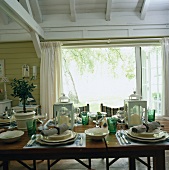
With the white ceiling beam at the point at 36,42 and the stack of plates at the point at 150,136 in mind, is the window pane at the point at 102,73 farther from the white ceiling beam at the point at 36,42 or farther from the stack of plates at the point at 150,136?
the stack of plates at the point at 150,136

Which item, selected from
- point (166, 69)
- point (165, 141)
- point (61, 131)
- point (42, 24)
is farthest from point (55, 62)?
point (165, 141)

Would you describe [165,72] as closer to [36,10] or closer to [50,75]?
[50,75]

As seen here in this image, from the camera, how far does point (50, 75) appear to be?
4172 millimetres

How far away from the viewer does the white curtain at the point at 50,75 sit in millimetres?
4145

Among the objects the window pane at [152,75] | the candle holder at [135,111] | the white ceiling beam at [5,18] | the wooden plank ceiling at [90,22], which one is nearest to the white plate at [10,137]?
the candle holder at [135,111]

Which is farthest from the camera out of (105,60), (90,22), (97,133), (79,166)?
(105,60)

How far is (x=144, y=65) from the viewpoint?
14.3 feet

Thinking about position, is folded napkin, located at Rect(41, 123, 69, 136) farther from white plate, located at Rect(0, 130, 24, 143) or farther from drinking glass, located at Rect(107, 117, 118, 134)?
drinking glass, located at Rect(107, 117, 118, 134)

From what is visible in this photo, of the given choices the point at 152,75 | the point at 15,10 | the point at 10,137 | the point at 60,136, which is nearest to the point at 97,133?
the point at 60,136

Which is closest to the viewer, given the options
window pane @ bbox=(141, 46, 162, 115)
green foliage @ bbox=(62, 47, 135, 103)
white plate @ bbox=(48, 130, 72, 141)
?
white plate @ bbox=(48, 130, 72, 141)

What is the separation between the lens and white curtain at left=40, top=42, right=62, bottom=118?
4.14m

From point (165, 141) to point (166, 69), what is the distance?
2.86 metres

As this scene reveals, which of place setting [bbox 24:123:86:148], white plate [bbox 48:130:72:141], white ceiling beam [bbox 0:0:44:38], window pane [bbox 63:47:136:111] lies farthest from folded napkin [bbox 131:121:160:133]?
window pane [bbox 63:47:136:111]

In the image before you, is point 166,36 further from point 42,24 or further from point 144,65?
point 42,24
